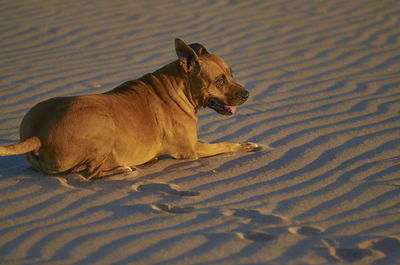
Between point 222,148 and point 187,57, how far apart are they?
2.97ft

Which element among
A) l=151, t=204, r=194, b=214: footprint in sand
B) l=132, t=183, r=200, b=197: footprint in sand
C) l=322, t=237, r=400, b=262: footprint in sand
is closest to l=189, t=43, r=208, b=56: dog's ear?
l=132, t=183, r=200, b=197: footprint in sand

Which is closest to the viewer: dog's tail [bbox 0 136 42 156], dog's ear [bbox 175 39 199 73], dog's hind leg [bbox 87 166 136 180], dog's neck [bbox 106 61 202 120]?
dog's tail [bbox 0 136 42 156]

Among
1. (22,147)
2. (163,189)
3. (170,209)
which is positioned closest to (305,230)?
(170,209)

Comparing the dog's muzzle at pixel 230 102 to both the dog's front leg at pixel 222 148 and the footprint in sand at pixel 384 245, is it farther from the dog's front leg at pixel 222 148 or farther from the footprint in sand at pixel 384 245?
the footprint in sand at pixel 384 245

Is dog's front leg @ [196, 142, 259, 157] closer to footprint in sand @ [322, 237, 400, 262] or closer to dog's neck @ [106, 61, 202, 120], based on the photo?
dog's neck @ [106, 61, 202, 120]

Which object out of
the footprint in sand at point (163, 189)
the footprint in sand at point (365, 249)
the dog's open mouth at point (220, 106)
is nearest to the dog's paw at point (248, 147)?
the dog's open mouth at point (220, 106)

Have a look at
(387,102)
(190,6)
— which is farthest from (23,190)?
(190,6)

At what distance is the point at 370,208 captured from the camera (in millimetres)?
3688

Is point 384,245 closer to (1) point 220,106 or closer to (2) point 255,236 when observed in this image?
(2) point 255,236

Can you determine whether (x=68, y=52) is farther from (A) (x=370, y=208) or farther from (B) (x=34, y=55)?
(A) (x=370, y=208)

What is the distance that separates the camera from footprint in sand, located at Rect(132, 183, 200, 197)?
153 inches

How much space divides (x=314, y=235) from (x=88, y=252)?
4.56 ft

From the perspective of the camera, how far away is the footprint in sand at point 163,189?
3898 mm

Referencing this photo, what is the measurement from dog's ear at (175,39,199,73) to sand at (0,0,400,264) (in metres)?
0.87
